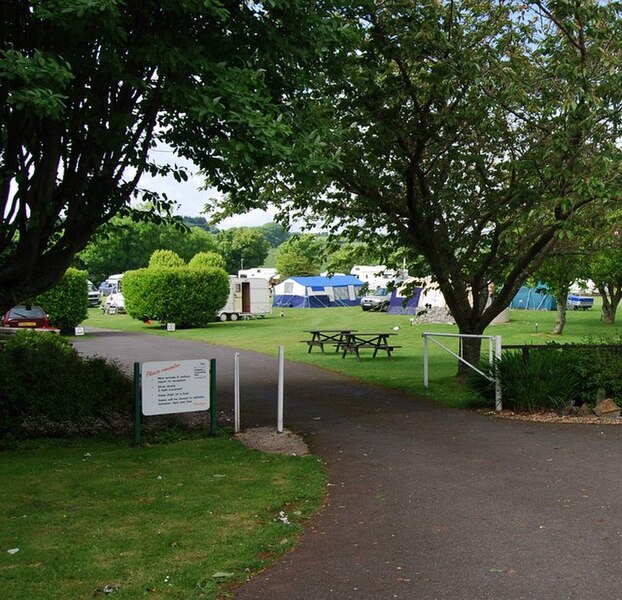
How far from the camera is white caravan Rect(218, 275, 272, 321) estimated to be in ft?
132

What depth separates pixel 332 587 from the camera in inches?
180

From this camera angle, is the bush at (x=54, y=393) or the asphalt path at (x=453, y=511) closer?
the asphalt path at (x=453, y=511)

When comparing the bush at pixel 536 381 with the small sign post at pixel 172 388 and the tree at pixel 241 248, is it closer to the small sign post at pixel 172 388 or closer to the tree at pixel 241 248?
the small sign post at pixel 172 388

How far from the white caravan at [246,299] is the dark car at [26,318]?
42.9ft

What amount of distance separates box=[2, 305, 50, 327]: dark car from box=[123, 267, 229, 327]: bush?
25.8 ft

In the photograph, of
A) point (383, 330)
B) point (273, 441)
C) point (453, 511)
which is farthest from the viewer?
point (383, 330)

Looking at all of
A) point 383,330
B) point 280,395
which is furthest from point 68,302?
point 280,395

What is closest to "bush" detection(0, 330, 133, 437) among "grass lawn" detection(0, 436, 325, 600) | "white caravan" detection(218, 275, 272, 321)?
"grass lawn" detection(0, 436, 325, 600)

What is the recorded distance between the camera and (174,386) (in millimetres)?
9883

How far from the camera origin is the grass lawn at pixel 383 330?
1546 cm

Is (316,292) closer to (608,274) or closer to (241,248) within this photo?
(608,274)

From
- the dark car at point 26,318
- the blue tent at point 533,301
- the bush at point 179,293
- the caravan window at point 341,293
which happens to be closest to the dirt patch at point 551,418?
the dark car at point 26,318

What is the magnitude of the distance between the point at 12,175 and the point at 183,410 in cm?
358

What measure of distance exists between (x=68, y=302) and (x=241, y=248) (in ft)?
302
